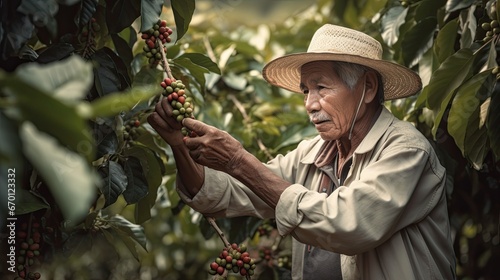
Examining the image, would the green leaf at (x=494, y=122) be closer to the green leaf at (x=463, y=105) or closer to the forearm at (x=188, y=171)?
the green leaf at (x=463, y=105)

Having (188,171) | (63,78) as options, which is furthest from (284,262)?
(63,78)

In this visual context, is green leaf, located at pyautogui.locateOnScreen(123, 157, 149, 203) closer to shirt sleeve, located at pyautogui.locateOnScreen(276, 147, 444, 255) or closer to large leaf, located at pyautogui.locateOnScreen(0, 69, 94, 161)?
shirt sleeve, located at pyautogui.locateOnScreen(276, 147, 444, 255)

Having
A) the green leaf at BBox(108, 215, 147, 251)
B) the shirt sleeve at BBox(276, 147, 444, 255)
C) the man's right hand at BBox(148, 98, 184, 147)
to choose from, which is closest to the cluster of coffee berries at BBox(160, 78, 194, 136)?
the man's right hand at BBox(148, 98, 184, 147)

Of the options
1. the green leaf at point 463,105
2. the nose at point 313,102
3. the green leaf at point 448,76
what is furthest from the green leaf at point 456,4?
the nose at point 313,102

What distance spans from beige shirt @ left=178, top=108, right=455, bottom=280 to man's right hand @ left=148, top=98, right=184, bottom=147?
0.69 ft

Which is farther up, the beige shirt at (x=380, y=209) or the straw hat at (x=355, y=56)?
the straw hat at (x=355, y=56)

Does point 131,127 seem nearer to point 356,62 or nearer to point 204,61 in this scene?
point 204,61

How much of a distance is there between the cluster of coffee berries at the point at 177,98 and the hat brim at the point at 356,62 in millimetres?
448

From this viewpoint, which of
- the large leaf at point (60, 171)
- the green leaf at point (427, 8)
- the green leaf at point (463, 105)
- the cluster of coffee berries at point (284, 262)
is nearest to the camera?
the large leaf at point (60, 171)

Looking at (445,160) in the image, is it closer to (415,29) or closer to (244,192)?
(415,29)

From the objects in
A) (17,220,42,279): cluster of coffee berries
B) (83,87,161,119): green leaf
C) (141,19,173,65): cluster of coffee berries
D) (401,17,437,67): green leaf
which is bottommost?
(17,220,42,279): cluster of coffee berries

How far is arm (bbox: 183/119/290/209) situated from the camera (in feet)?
7.09

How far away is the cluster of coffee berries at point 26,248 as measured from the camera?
212 centimetres

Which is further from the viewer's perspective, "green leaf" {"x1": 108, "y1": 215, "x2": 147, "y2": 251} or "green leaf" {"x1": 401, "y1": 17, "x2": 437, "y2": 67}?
"green leaf" {"x1": 401, "y1": 17, "x2": 437, "y2": 67}
